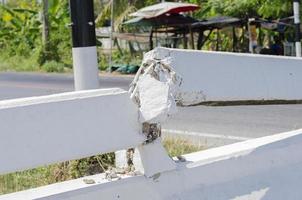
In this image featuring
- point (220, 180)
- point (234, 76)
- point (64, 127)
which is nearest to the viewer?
point (64, 127)

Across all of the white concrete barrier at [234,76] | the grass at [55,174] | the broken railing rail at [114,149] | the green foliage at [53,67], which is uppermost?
the white concrete barrier at [234,76]

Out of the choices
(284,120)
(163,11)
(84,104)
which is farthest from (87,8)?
(163,11)

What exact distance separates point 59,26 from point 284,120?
23194 mm

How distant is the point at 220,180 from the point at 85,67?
4.76 feet

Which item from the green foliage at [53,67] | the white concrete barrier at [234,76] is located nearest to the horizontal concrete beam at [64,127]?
the white concrete barrier at [234,76]

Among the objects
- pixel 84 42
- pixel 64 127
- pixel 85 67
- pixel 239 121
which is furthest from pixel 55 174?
pixel 239 121

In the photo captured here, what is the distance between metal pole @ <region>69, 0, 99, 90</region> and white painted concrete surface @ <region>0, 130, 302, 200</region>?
1.15 meters

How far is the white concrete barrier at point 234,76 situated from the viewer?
4512mm

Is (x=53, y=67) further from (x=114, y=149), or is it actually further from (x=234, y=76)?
(x=114, y=149)

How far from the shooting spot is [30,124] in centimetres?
352

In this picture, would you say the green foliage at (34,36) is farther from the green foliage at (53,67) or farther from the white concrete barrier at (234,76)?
the white concrete barrier at (234,76)

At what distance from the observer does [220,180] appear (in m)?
4.39

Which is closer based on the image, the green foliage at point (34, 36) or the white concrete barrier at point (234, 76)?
the white concrete barrier at point (234, 76)

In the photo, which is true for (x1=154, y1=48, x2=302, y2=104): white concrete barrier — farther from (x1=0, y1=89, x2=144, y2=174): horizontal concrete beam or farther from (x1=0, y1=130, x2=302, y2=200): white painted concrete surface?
(x1=0, y1=89, x2=144, y2=174): horizontal concrete beam
